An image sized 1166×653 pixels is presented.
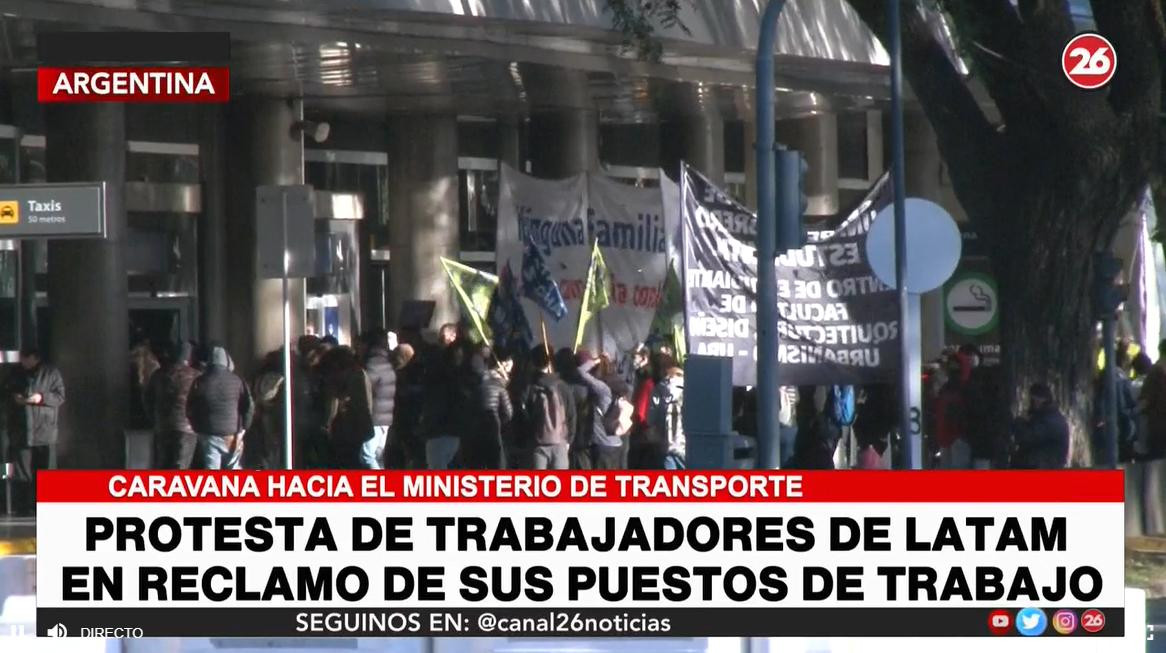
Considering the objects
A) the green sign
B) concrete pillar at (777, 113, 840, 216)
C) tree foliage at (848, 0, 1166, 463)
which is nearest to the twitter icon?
tree foliage at (848, 0, 1166, 463)

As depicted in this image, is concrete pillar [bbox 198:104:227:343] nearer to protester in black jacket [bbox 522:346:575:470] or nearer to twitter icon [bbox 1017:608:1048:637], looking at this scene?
protester in black jacket [bbox 522:346:575:470]

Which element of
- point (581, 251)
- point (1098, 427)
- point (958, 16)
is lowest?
point (1098, 427)

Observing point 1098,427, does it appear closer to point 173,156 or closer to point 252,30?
point 252,30

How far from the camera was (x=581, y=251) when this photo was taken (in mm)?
19297

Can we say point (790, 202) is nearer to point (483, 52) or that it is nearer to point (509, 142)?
point (483, 52)

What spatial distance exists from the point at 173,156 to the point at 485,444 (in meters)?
7.77

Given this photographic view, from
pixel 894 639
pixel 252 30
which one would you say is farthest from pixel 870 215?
pixel 894 639

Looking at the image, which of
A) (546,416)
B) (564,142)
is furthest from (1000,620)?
(564,142)

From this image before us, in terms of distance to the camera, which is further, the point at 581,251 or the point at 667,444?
the point at 581,251

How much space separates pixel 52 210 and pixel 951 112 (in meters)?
6.39

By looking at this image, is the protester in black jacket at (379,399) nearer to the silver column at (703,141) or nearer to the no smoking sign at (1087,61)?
the no smoking sign at (1087,61)

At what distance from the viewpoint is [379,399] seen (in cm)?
1775

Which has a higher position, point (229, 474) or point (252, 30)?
point (252, 30)

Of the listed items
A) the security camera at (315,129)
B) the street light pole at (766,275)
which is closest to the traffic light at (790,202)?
the street light pole at (766,275)
